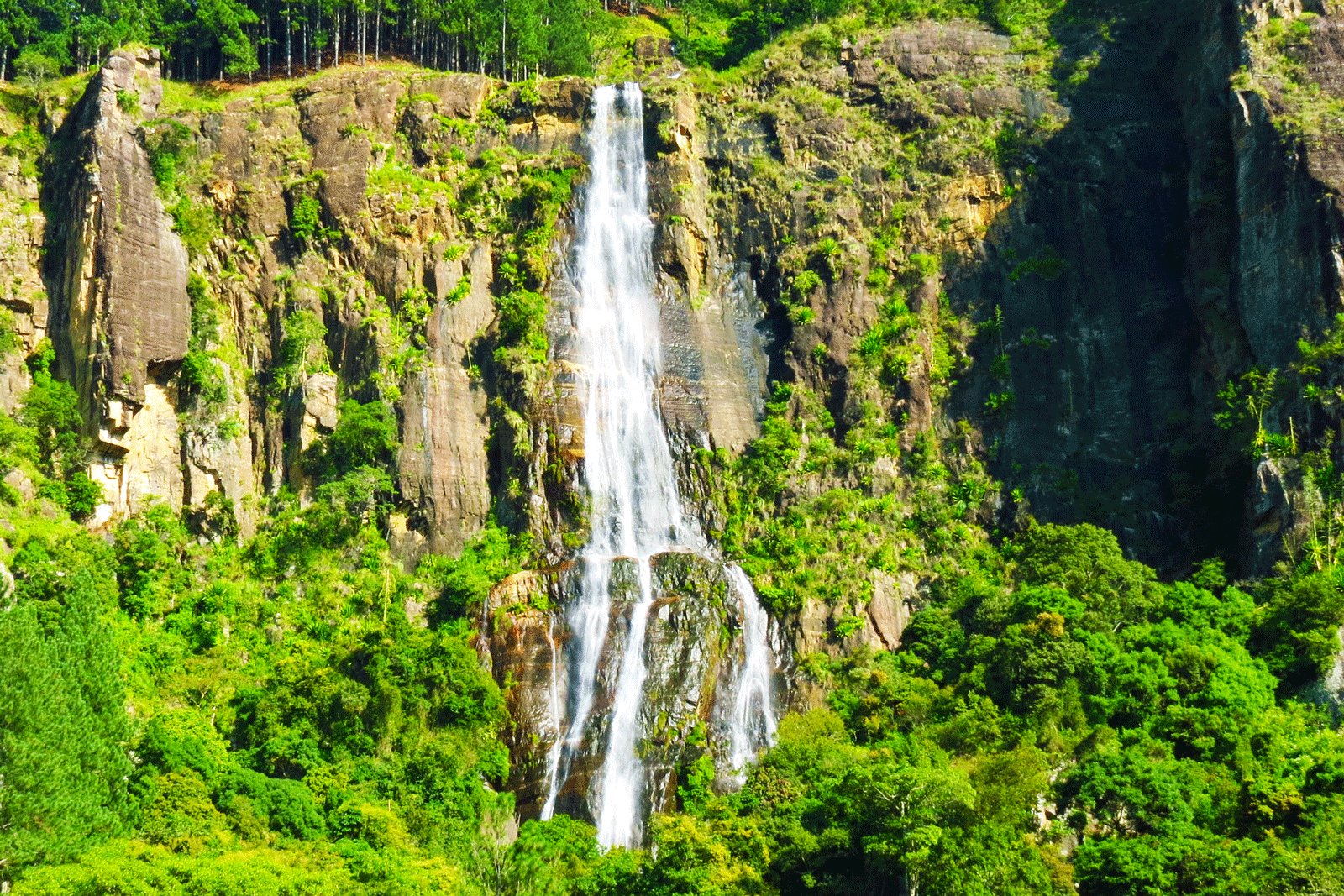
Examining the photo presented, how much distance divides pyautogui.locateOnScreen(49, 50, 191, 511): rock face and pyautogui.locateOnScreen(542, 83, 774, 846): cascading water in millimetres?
15611

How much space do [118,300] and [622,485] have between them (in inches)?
771

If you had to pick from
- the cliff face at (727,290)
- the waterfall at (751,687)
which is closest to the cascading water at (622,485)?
the waterfall at (751,687)

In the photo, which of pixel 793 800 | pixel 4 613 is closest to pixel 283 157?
pixel 4 613

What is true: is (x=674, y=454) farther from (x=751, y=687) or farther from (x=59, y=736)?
(x=59, y=736)

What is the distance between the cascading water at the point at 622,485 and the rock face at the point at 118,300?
15.6 m

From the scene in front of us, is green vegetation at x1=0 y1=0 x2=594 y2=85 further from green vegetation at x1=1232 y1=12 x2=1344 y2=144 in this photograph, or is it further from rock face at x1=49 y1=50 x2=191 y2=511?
green vegetation at x1=1232 y1=12 x2=1344 y2=144

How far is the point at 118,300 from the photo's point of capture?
170 ft

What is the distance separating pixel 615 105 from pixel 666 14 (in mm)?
21992

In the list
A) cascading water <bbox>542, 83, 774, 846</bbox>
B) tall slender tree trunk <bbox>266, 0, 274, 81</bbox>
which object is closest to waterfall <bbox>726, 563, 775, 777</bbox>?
cascading water <bbox>542, 83, 774, 846</bbox>

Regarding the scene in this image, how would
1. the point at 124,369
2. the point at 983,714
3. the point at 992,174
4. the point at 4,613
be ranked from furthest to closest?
1. the point at 992,174
2. the point at 124,369
3. the point at 983,714
4. the point at 4,613

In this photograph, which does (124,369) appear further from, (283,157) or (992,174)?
(992,174)

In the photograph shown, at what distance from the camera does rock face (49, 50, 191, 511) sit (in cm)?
5081

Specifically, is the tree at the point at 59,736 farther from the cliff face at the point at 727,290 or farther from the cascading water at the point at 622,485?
the cascading water at the point at 622,485

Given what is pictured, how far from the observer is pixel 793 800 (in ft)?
128
